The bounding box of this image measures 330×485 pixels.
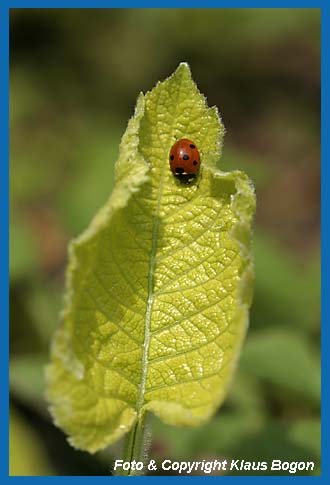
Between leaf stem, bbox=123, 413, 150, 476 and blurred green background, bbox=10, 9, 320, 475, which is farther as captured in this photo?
blurred green background, bbox=10, 9, 320, 475

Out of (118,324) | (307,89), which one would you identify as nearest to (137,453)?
(118,324)

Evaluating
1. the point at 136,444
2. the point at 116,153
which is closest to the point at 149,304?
the point at 136,444

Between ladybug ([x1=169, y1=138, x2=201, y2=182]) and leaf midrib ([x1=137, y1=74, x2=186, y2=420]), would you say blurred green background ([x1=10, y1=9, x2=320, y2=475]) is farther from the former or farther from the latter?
ladybug ([x1=169, y1=138, x2=201, y2=182])

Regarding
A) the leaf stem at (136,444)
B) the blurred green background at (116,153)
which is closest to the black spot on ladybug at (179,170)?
the leaf stem at (136,444)

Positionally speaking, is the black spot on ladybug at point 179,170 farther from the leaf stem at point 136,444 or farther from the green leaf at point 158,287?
the leaf stem at point 136,444

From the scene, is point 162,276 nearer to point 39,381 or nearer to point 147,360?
point 147,360

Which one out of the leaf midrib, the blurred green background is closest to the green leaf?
the leaf midrib
